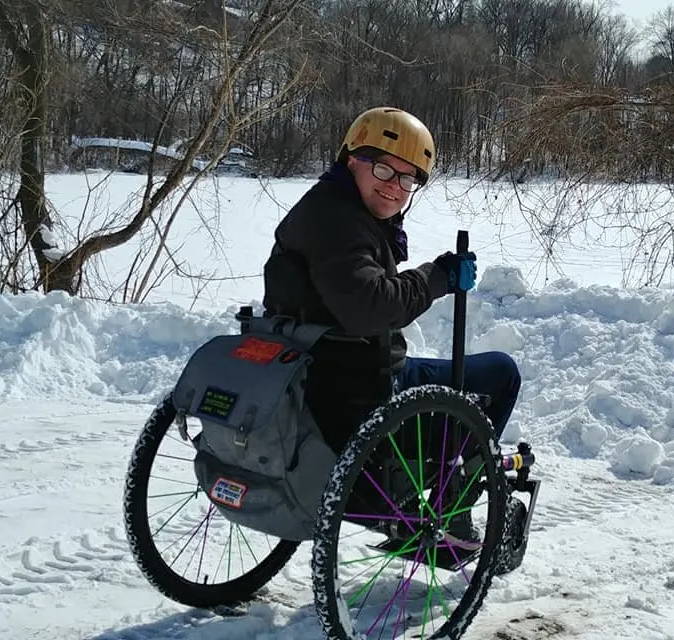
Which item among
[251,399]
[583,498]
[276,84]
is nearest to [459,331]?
[251,399]

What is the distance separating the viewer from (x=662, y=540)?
11.1ft

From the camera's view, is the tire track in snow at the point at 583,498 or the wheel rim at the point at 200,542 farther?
the tire track in snow at the point at 583,498

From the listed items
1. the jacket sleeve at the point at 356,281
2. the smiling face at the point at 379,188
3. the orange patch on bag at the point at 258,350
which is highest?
the smiling face at the point at 379,188

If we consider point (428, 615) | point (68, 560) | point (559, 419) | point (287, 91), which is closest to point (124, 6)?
point (287, 91)

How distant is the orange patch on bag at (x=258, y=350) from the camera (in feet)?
7.64

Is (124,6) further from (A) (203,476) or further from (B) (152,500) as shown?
(A) (203,476)

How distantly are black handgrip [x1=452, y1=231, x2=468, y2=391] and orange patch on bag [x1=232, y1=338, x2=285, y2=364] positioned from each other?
54cm

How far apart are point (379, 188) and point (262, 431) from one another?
80 centimetres

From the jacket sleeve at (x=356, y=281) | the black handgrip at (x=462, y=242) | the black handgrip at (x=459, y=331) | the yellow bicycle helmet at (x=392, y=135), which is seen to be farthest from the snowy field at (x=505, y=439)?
the yellow bicycle helmet at (x=392, y=135)

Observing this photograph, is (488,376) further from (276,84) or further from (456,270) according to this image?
(276,84)

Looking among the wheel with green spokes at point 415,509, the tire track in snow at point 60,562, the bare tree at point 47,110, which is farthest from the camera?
the bare tree at point 47,110

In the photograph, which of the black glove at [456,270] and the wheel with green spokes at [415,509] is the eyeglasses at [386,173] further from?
the wheel with green spokes at [415,509]

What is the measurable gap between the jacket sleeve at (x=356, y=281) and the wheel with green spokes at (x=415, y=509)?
22cm

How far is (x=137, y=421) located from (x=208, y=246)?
858 centimetres
